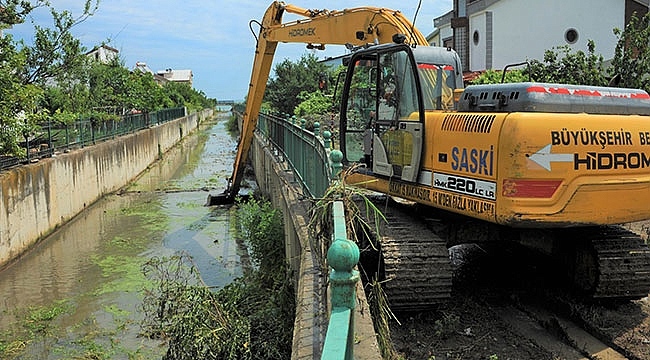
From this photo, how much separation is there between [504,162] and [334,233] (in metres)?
1.78

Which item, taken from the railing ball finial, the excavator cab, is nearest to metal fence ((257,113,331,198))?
the excavator cab

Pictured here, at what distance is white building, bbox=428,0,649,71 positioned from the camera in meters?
18.5

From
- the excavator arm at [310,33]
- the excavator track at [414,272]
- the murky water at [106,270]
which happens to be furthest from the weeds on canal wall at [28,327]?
the excavator arm at [310,33]

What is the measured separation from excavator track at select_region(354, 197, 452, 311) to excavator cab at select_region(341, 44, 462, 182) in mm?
746

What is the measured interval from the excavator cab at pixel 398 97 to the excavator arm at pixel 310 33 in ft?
1.11

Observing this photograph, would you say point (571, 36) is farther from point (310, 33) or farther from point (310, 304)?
point (310, 304)

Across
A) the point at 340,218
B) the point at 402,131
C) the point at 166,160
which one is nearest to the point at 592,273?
the point at 402,131

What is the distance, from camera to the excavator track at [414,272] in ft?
16.7

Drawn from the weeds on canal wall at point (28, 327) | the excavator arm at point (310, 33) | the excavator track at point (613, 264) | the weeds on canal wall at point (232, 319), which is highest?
the excavator arm at point (310, 33)

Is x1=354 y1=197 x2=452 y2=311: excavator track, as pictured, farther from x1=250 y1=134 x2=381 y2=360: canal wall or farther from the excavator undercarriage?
x1=250 y1=134 x2=381 y2=360: canal wall

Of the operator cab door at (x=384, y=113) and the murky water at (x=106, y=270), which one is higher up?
the operator cab door at (x=384, y=113)

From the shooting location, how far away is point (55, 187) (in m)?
13.6

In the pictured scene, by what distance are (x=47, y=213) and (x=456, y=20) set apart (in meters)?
16.9

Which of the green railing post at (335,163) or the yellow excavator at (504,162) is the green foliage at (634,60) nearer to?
the yellow excavator at (504,162)
